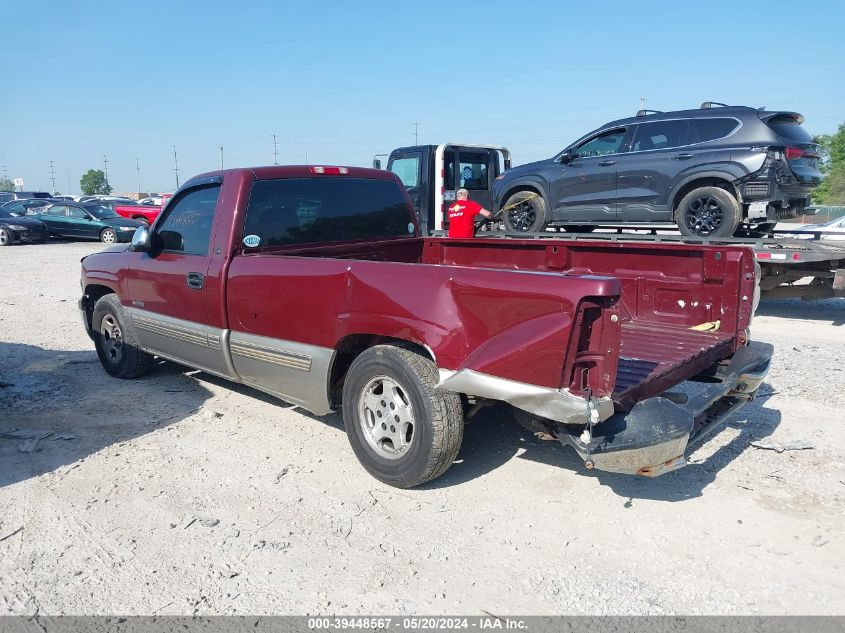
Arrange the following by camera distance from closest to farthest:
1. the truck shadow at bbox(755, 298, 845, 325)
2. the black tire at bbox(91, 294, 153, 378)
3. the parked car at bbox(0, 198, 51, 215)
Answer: the black tire at bbox(91, 294, 153, 378), the truck shadow at bbox(755, 298, 845, 325), the parked car at bbox(0, 198, 51, 215)

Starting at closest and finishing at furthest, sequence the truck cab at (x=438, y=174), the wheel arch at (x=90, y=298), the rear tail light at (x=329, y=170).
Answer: the rear tail light at (x=329, y=170) → the wheel arch at (x=90, y=298) → the truck cab at (x=438, y=174)

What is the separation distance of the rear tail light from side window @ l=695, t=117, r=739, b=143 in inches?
249

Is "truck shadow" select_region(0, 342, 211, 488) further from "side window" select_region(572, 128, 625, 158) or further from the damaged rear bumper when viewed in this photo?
"side window" select_region(572, 128, 625, 158)

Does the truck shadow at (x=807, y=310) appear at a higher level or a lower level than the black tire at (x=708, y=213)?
lower

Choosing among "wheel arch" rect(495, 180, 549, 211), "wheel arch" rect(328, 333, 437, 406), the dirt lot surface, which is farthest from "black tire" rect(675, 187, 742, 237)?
"wheel arch" rect(328, 333, 437, 406)

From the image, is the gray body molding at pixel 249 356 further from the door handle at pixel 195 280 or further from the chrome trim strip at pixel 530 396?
the chrome trim strip at pixel 530 396

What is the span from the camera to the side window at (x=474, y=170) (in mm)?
14242

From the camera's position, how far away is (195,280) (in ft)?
16.4

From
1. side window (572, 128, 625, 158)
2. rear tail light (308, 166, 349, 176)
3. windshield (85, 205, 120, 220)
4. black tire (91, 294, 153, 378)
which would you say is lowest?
black tire (91, 294, 153, 378)

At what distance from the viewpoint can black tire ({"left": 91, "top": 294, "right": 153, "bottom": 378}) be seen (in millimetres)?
6012

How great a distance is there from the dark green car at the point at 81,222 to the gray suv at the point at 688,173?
55.4 ft

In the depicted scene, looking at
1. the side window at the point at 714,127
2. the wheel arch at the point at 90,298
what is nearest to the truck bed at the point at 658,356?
the wheel arch at the point at 90,298

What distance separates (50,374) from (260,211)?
3.12 m

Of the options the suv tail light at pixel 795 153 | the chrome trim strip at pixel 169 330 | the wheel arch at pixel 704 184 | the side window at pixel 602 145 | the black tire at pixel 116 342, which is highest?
the side window at pixel 602 145
